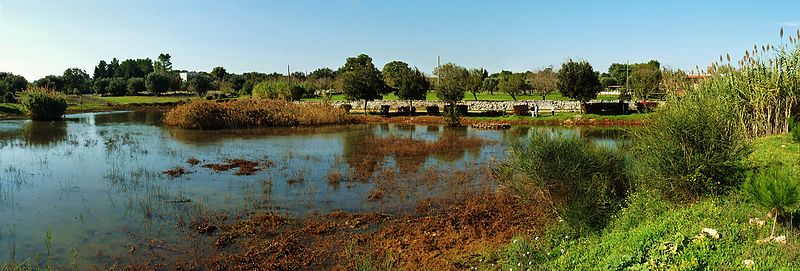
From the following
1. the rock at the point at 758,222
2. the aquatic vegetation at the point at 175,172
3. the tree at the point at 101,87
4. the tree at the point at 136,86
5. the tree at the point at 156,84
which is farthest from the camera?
the tree at the point at 156,84

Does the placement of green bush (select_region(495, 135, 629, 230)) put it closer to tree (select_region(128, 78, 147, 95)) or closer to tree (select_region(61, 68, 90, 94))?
tree (select_region(128, 78, 147, 95))

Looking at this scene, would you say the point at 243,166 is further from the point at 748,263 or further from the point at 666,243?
the point at 748,263

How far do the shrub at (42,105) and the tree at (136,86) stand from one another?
41.8m

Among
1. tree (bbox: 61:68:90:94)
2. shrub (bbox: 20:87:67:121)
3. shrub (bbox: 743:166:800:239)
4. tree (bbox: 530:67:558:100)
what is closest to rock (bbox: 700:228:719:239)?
shrub (bbox: 743:166:800:239)

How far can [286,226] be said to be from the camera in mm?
10297

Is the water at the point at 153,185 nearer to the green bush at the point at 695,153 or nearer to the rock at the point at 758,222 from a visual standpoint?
A: the green bush at the point at 695,153

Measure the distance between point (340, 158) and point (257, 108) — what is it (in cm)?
1802

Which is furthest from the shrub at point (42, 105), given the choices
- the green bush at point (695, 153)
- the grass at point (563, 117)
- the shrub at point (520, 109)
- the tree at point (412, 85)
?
the green bush at point (695, 153)

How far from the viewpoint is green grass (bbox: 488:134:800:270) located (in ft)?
18.1

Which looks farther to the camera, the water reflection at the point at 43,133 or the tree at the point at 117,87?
the tree at the point at 117,87

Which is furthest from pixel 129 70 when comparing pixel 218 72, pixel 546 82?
pixel 546 82

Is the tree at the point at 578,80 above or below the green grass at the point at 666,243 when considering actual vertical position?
above

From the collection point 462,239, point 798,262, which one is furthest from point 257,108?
point 798,262

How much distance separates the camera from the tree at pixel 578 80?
37750 mm
